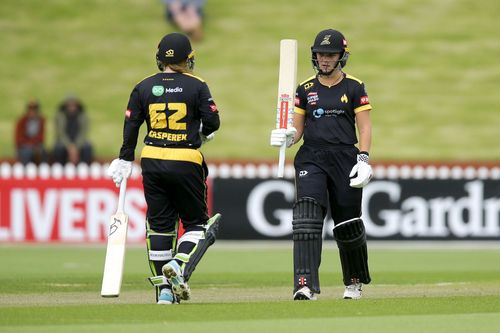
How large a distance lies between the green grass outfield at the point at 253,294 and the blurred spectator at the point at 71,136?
12.9ft

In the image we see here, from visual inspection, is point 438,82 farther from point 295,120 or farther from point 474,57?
point 295,120

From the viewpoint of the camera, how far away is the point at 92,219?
18484mm

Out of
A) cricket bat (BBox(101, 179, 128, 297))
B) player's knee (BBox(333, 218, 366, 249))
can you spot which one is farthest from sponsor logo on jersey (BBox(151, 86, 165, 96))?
player's knee (BBox(333, 218, 366, 249))

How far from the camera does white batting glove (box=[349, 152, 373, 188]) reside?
9.67m

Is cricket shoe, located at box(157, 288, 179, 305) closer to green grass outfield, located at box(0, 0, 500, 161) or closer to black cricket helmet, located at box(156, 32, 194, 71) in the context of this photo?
black cricket helmet, located at box(156, 32, 194, 71)

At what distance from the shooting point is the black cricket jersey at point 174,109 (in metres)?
9.48

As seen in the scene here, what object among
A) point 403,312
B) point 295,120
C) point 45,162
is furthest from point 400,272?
point 45,162

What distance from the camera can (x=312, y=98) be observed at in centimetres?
996

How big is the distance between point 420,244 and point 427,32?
1293 centimetres

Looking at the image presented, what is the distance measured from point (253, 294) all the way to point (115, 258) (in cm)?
180

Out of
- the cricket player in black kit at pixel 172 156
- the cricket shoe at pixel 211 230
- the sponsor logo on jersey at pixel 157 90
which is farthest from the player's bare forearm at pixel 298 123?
the sponsor logo on jersey at pixel 157 90

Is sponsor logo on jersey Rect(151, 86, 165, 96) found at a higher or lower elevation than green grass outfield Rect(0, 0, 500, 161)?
lower

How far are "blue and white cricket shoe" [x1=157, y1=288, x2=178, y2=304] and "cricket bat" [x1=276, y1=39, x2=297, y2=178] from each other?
121cm

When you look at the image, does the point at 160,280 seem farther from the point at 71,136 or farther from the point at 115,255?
the point at 71,136
